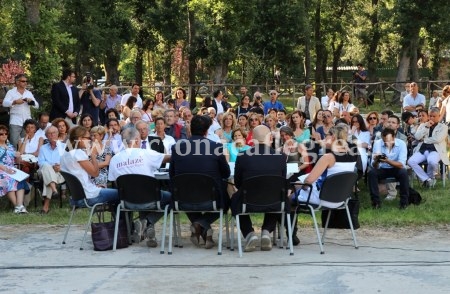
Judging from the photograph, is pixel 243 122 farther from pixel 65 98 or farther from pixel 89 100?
pixel 89 100

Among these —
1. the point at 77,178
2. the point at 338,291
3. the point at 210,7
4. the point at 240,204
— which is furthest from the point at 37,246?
the point at 210,7

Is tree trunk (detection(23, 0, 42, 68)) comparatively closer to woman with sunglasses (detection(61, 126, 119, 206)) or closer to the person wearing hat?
the person wearing hat

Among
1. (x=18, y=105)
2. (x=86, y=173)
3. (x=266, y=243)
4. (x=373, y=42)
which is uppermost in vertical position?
(x=373, y=42)

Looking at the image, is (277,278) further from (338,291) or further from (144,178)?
(144,178)

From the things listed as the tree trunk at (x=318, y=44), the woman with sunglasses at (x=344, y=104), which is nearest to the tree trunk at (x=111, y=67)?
the tree trunk at (x=318, y=44)

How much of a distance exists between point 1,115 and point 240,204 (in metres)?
7.64

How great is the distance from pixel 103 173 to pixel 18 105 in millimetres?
3587

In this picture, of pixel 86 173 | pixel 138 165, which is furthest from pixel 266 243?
pixel 86 173

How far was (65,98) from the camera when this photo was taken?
14.0m

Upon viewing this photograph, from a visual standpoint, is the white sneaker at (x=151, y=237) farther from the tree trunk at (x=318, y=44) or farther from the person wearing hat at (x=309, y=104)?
the tree trunk at (x=318, y=44)

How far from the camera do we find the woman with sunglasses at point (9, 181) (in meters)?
11.2

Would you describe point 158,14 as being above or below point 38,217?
above

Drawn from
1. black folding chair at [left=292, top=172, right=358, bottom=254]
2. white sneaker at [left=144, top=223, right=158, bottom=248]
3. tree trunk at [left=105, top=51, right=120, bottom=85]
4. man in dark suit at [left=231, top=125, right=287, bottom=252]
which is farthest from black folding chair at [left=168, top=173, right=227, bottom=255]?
tree trunk at [left=105, top=51, right=120, bottom=85]

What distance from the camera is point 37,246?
348 inches
